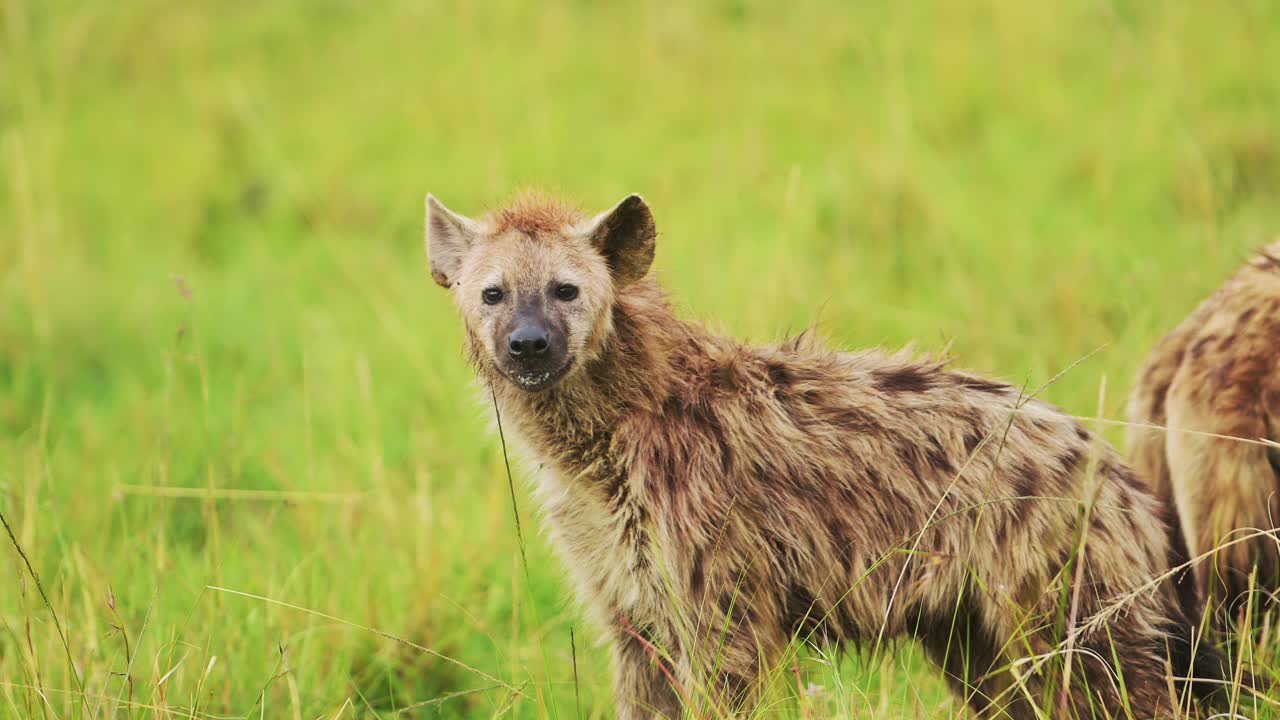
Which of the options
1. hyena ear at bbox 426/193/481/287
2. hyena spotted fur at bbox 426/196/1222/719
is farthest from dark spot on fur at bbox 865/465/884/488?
hyena ear at bbox 426/193/481/287

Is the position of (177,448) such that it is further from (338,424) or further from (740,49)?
(740,49)

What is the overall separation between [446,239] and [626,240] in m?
0.56

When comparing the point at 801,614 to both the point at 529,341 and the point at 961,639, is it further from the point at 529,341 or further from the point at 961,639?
the point at 529,341

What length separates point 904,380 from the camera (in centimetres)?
337

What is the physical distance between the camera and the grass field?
377cm

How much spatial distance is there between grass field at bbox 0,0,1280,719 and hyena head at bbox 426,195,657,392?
12.2 inches

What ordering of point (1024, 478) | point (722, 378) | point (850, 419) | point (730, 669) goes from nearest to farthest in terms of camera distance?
point (730, 669) → point (1024, 478) → point (850, 419) → point (722, 378)

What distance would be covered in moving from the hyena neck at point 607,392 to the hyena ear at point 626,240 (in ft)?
0.24

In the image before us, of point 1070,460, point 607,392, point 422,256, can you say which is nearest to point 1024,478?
point 1070,460

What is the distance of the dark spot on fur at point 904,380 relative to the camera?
132 inches

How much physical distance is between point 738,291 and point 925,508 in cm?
297

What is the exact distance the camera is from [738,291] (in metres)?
6.06

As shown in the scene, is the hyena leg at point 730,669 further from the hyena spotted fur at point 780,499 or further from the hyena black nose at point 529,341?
the hyena black nose at point 529,341

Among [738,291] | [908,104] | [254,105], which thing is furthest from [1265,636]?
[254,105]
